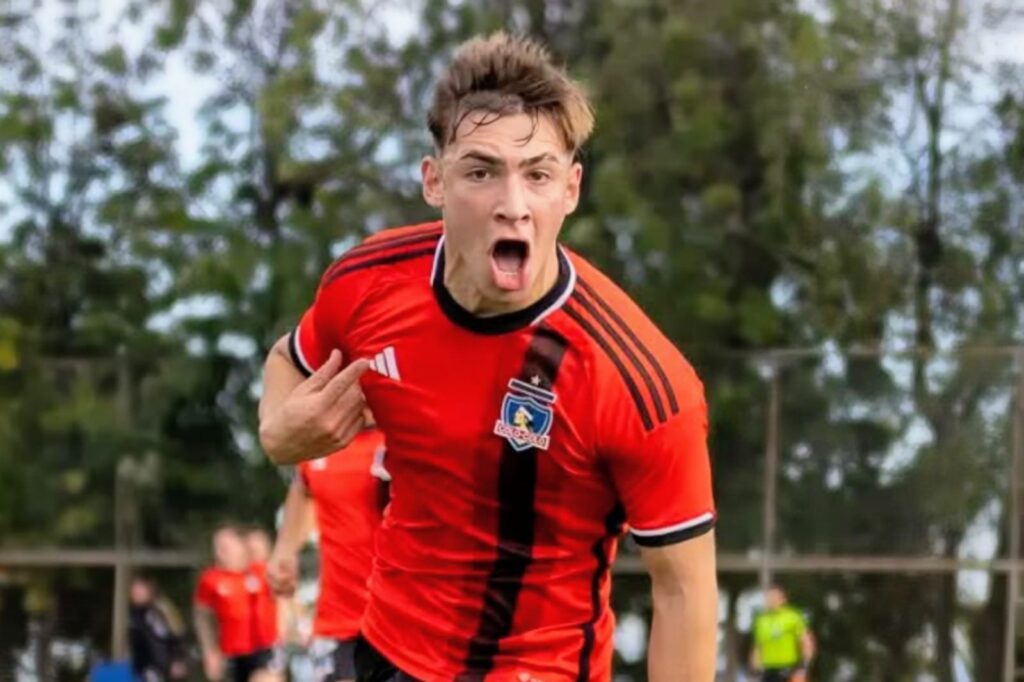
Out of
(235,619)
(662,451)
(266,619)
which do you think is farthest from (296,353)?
(235,619)

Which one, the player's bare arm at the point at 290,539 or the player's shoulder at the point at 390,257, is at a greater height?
the player's shoulder at the point at 390,257

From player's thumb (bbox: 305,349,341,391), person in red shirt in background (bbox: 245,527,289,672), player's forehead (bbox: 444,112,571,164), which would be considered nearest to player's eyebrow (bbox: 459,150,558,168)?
player's forehead (bbox: 444,112,571,164)

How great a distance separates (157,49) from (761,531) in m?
6.66

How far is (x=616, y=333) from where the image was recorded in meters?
4.27

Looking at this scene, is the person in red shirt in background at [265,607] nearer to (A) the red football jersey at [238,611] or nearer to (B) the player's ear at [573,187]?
(A) the red football jersey at [238,611]

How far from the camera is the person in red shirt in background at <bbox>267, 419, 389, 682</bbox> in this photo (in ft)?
26.3

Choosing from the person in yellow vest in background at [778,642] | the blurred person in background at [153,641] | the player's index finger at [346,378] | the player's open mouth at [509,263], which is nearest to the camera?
the player's open mouth at [509,263]

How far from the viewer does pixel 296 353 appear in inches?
189

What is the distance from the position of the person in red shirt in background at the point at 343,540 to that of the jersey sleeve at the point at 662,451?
3.60 meters

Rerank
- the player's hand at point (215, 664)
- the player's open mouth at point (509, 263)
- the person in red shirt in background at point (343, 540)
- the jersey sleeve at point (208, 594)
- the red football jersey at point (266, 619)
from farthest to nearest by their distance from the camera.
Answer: the player's hand at point (215, 664)
the jersey sleeve at point (208, 594)
the red football jersey at point (266, 619)
the person in red shirt in background at point (343, 540)
the player's open mouth at point (509, 263)

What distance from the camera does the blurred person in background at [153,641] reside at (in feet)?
53.1

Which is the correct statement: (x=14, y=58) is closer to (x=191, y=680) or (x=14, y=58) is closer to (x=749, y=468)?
(x=191, y=680)

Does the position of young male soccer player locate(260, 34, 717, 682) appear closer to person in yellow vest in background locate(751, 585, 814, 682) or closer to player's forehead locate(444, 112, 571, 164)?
player's forehead locate(444, 112, 571, 164)

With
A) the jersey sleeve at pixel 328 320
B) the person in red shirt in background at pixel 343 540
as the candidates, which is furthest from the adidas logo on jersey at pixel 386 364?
the person in red shirt in background at pixel 343 540
